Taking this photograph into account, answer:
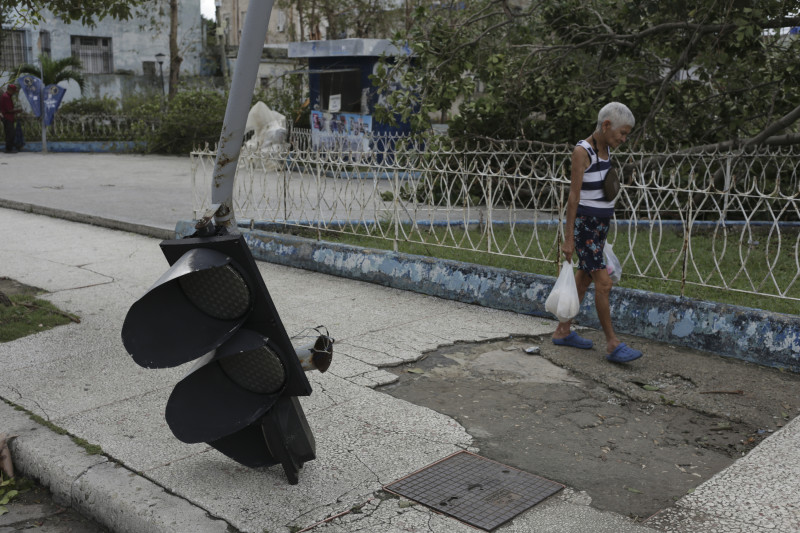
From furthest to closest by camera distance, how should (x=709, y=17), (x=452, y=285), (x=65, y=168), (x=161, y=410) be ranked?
(x=65, y=168), (x=709, y=17), (x=452, y=285), (x=161, y=410)

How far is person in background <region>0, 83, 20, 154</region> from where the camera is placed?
74.7ft

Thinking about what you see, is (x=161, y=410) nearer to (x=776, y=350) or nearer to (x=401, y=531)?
(x=401, y=531)

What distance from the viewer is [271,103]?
77.2 feet

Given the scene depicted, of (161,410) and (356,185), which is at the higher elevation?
(356,185)

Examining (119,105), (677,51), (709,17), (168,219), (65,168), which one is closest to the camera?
(709,17)

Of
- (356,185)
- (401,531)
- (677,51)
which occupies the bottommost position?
(401,531)

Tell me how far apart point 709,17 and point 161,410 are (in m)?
7.16

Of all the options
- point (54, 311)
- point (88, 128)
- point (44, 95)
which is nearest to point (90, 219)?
point (54, 311)

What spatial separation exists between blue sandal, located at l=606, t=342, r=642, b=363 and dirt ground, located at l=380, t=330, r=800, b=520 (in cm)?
6

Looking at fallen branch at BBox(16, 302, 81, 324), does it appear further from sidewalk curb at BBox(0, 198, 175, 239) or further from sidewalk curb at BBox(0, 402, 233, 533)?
sidewalk curb at BBox(0, 198, 175, 239)

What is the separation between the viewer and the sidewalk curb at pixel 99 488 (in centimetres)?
355

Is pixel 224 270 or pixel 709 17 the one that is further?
pixel 709 17

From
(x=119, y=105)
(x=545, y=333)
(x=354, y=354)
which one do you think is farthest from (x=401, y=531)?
(x=119, y=105)

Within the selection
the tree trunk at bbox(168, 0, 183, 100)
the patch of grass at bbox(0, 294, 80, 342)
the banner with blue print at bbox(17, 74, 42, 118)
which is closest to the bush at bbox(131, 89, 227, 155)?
the banner with blue print at bbox(17, 74, 42, 118)
